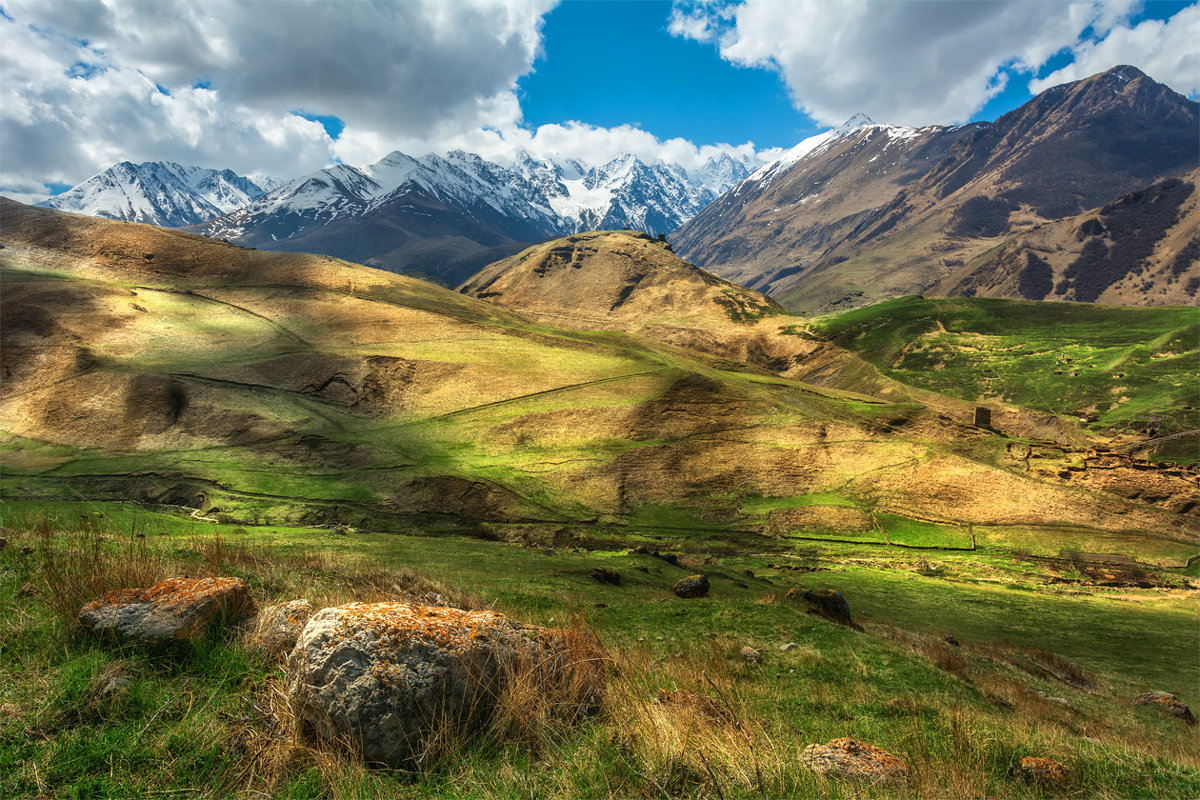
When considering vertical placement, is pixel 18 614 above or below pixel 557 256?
below

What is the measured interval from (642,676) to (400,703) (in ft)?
8.63

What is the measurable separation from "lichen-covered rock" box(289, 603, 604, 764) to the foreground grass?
0.73ft

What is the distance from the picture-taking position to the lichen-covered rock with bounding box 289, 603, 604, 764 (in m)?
4.49

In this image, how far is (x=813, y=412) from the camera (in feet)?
151

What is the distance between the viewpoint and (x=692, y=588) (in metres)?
17.8

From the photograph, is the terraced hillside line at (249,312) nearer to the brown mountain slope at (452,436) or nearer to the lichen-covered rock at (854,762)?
the brown mountain slope at (452,436)

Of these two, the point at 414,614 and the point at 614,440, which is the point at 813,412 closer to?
the point at 614,440

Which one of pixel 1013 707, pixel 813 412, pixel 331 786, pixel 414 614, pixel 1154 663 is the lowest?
pixel 1154 663

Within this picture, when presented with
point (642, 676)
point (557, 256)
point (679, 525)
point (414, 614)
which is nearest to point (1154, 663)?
point (679, 525)

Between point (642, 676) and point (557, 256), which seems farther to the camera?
point (557, 256)

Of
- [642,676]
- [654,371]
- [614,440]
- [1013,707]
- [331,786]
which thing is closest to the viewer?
[331,786]

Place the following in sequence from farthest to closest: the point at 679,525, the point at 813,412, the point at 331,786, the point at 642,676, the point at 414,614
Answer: the point at 813,412, the point at 679,525, the point at 642,676, the point at 414,614, the point at 331,786

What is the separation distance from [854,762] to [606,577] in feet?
43.9

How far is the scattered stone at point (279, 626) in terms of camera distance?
559 centimetres
